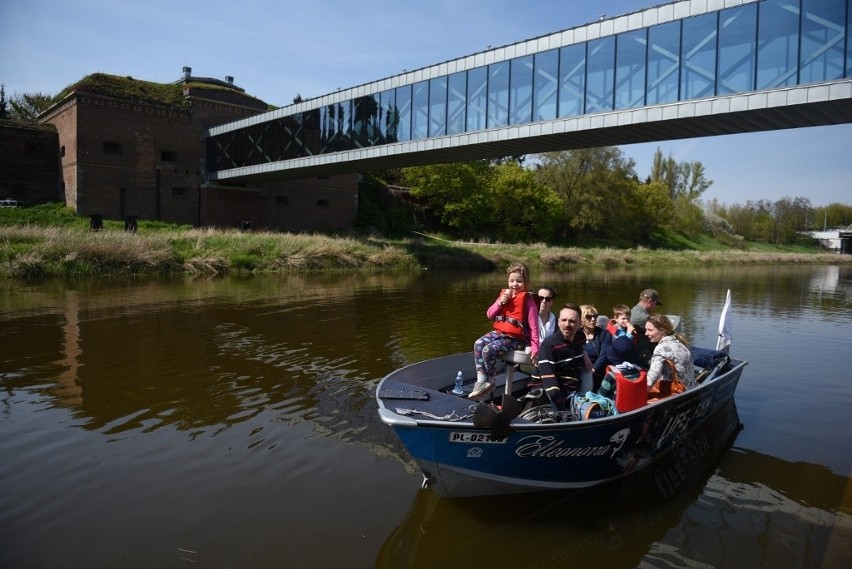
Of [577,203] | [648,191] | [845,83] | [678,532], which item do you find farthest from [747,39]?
[648,191]

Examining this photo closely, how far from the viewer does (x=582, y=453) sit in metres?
5.48

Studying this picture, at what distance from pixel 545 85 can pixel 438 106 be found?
5.69m

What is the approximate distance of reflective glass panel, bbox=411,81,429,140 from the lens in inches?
1068

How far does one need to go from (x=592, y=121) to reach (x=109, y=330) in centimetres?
1563

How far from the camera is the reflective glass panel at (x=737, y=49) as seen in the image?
56.6ft

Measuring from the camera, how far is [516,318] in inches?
256

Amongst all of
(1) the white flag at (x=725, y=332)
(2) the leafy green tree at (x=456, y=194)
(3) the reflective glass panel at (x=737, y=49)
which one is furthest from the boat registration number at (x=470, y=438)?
(2) the leafy green tree at (x=456, y=194)

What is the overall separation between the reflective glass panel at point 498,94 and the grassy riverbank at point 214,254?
11.2m

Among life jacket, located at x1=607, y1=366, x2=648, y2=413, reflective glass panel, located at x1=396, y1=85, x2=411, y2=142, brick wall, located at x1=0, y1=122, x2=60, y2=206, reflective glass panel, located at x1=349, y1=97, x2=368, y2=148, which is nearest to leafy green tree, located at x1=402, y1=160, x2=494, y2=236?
reflective glass panel, located at x1=349, y1=97, x2=368, y2=148

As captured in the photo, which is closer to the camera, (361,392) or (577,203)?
(361,392)

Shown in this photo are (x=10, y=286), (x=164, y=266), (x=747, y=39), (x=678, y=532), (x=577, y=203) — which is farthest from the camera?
(x=577, y=203)

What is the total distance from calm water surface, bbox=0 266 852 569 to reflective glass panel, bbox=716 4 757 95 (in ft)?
27.8

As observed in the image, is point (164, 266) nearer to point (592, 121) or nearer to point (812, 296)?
point (592, 121)

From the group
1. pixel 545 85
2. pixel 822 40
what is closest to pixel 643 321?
pixel 822 40
